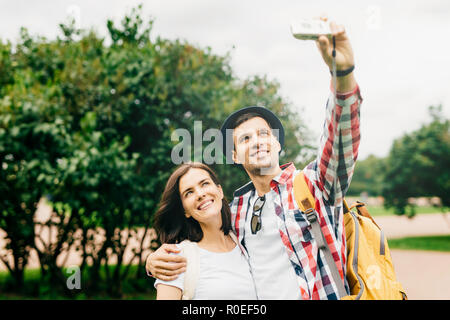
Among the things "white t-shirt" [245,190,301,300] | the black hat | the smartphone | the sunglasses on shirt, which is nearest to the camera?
the smartphone

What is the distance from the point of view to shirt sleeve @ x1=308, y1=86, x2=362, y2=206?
5.17 feet

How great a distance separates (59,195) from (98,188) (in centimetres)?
50

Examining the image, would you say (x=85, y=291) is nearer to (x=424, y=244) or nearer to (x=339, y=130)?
(x=339, y=130)

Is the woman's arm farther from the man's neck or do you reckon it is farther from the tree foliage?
the tree foliage

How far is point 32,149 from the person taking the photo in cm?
460

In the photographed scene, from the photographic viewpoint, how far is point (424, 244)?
13.4 metres

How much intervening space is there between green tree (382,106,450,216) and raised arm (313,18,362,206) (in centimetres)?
1335

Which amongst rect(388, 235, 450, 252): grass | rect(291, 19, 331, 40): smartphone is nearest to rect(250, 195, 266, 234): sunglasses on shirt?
rect(291, 19, 331, 40): smartphone

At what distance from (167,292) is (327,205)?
3.02ft

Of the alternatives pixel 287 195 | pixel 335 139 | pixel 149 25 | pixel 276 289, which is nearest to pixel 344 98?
pixel 335 139

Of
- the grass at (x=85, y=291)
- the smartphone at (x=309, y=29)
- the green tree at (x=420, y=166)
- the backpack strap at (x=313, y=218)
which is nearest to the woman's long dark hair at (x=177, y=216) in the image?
the backpack strap at (x=313, y=218)

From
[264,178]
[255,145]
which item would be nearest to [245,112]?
[255,145]

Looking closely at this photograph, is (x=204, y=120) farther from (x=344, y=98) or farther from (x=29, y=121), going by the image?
(x=344, y=98)

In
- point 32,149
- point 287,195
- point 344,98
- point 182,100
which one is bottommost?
point 287,195
